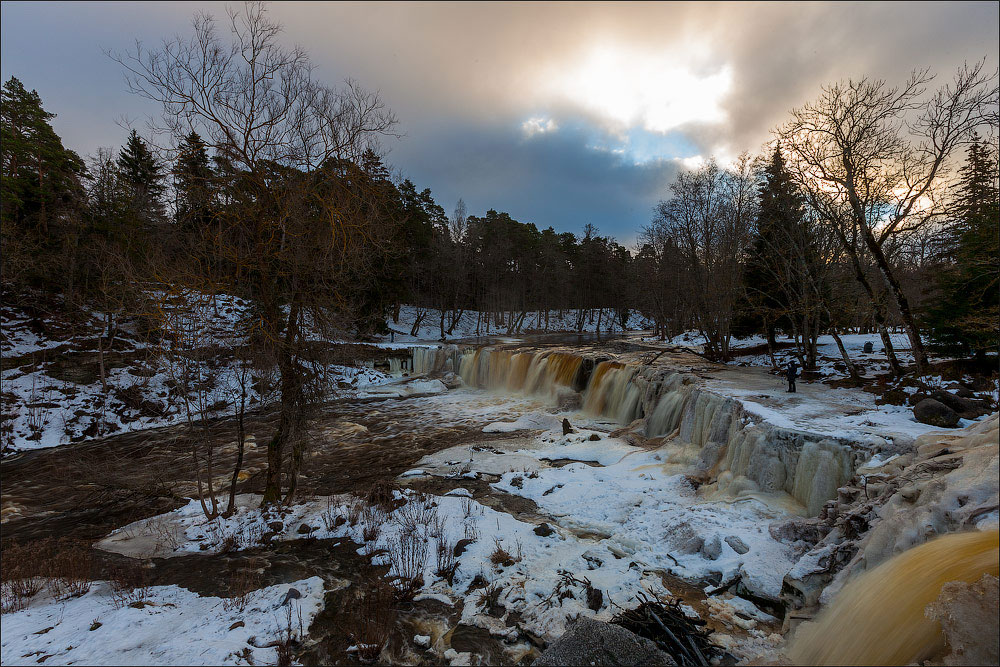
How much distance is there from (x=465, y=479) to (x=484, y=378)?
1464 cm

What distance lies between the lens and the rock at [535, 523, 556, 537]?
684 centimetres

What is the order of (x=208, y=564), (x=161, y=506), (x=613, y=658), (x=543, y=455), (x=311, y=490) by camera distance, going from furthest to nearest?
(x=543, y=455), (x=311, y=490), (x=161, y=506), (x=208, y=564), (x=613, y=658)

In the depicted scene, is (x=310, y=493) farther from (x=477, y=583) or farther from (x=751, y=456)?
(x=751, y=456)

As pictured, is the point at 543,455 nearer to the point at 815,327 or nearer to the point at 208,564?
the point at 208,564

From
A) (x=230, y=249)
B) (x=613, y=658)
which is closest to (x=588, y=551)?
(x=613, y=658)

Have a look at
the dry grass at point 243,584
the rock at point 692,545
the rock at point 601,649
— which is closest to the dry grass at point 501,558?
the rock at point 601,649

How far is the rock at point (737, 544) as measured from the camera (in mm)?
5939

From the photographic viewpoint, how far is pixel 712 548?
19.7 feet

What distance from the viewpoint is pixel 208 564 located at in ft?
20.2

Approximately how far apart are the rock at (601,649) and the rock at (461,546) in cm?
299

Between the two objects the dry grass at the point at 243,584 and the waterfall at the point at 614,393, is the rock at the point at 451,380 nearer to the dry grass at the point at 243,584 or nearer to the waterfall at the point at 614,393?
the waterfall at the point at 614,393

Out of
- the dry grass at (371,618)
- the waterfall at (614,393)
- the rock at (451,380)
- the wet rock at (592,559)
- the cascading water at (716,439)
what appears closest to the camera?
the dry grass at (371,618)

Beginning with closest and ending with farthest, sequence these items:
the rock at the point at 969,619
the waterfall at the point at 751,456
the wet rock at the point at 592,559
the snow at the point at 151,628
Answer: the rock at the point at 969,619
the snow at the point at 151,628
the wet rock at the point at 592,559
the waterfall at the point at 751,456

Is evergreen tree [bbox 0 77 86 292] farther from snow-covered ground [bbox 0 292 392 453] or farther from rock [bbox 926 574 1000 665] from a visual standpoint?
rock [bbox 926 574 1000 665]
